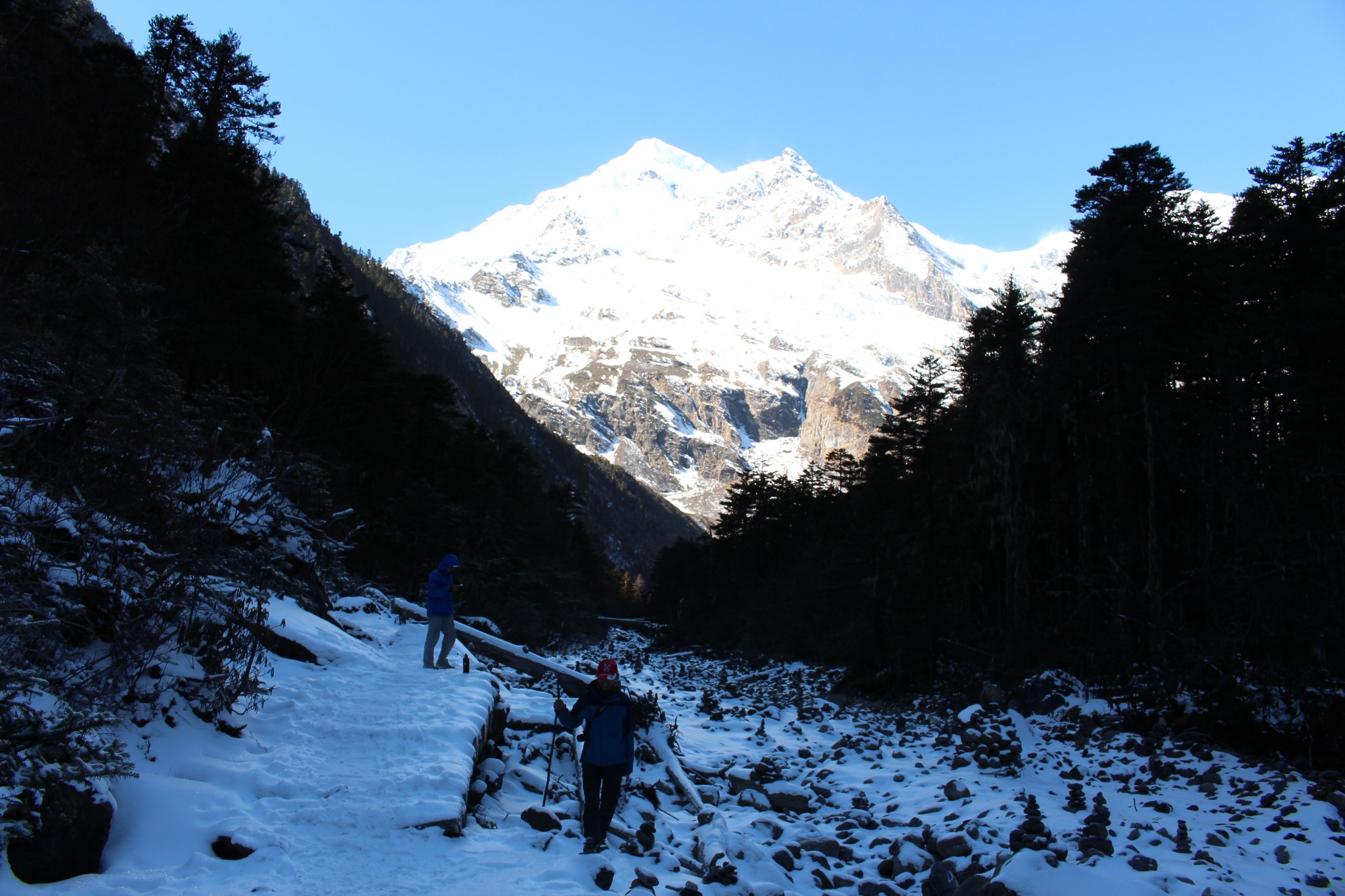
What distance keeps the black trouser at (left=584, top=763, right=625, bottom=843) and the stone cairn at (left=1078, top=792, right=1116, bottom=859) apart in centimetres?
473

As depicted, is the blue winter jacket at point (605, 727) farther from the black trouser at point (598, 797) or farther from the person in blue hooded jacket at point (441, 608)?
the person in blue hooded jacket at point (441, 608)

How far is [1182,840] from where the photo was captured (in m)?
7.69

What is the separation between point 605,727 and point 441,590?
5503 millimetres

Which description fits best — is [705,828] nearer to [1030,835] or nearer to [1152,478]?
[1030,835]

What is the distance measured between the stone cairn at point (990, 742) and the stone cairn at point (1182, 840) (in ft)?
14.0

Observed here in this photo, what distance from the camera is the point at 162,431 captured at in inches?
321

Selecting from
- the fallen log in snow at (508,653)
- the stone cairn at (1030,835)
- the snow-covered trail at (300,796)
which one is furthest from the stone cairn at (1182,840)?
the fallen log in snow at (508,653)

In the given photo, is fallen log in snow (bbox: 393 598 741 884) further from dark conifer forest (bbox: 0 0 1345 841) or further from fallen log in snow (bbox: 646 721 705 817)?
dark conifer forest (bbox: 0 0 1345 841)

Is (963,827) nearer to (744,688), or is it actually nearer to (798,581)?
(744,688)

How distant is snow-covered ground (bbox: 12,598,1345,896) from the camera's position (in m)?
5.31

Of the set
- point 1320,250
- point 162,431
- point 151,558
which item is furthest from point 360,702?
point 1320,250

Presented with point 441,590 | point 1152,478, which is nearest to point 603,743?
point 441,590

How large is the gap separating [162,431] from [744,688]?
83.4ft

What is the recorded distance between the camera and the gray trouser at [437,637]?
11594 mm
